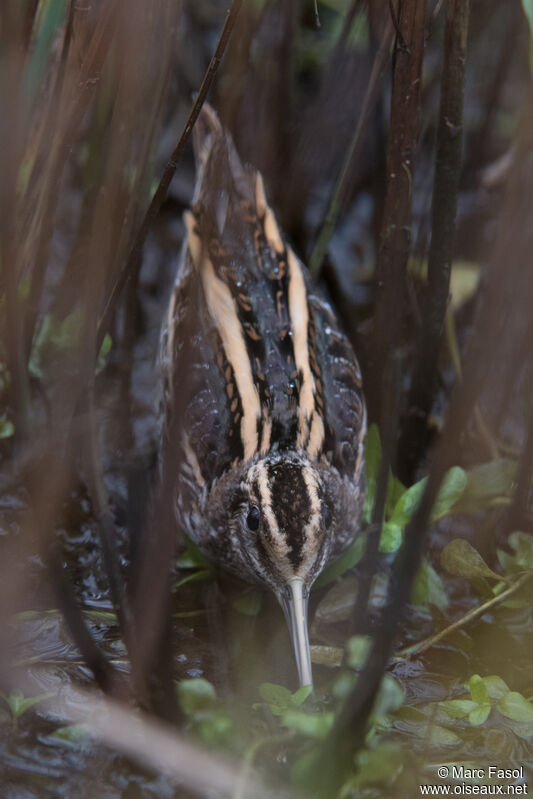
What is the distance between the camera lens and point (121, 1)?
2107 millimetres

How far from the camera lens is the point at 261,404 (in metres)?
2.95

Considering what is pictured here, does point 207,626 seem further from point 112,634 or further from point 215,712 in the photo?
point 215,712

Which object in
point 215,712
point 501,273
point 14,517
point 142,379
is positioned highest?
point 501,273

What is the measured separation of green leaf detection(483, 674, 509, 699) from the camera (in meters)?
2.42

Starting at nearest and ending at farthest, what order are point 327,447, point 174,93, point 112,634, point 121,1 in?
1. point 121,1
2. point 112,634
3. point 327,447
4. point 174,93

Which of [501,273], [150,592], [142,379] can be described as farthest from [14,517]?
[501,273]

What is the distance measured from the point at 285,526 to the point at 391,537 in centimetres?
33

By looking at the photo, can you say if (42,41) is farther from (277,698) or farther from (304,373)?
(277,698)

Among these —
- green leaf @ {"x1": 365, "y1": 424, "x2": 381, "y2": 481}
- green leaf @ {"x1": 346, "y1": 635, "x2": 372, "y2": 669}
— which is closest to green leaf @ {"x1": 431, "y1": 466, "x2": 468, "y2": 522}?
green leaf @ {"x1": 365, "y1": 424, "x2": 381, "y2": 481}

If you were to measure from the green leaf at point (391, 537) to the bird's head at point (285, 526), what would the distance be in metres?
0.17

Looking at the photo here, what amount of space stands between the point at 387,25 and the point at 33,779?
2.42 meters

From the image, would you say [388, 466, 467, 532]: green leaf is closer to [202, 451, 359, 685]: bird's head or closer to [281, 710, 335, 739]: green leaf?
[202, 451, 359, 685]: bird's head

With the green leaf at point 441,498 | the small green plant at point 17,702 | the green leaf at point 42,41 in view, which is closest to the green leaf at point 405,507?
the green leaf at point 441,498

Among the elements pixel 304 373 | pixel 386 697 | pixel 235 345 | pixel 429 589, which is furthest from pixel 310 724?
pixel 235 345
